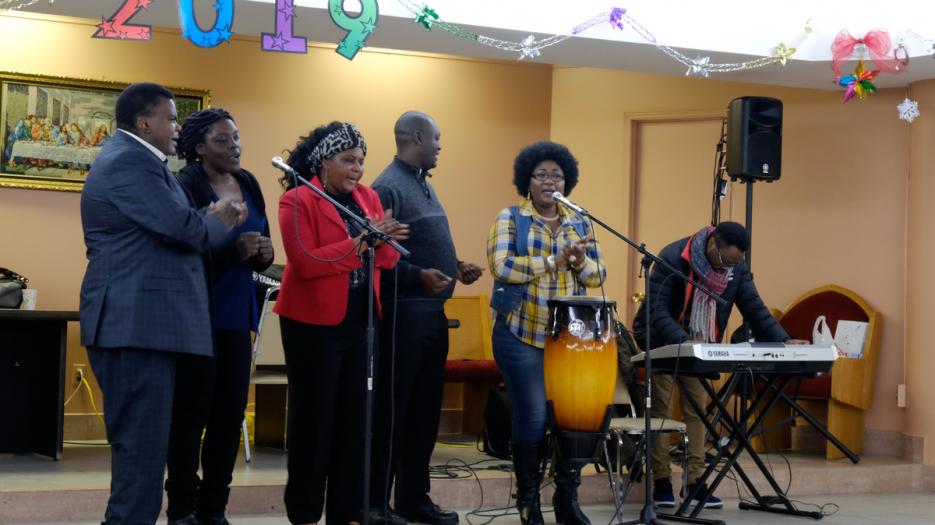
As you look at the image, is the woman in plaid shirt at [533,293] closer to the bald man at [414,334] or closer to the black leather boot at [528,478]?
the black leather boot at [528,478]

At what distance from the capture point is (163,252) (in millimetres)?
3693

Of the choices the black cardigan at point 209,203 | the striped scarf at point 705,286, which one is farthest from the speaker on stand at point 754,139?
the black cardigan at point 209,203

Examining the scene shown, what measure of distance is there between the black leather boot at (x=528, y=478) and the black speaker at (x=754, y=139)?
2.71m

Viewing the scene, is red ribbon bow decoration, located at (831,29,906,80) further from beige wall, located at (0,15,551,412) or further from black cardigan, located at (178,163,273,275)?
black cardigan, located at (178,163,273,275)

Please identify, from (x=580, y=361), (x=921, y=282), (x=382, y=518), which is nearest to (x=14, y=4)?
(x=382, y=518)

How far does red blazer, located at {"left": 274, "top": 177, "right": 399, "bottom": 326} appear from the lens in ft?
14.1

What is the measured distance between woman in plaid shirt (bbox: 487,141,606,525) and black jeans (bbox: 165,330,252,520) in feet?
3.86

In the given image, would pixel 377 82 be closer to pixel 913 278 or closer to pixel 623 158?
pixel 623 158

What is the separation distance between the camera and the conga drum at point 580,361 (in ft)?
16.1

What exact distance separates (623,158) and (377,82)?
1.81 meters

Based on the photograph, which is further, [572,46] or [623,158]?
[623,158]

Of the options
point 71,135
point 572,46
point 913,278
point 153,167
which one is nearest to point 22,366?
point 71,135

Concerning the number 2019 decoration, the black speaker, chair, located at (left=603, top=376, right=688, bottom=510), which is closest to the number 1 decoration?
the number 2019 decoration

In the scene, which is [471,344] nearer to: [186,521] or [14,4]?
[14,4]
